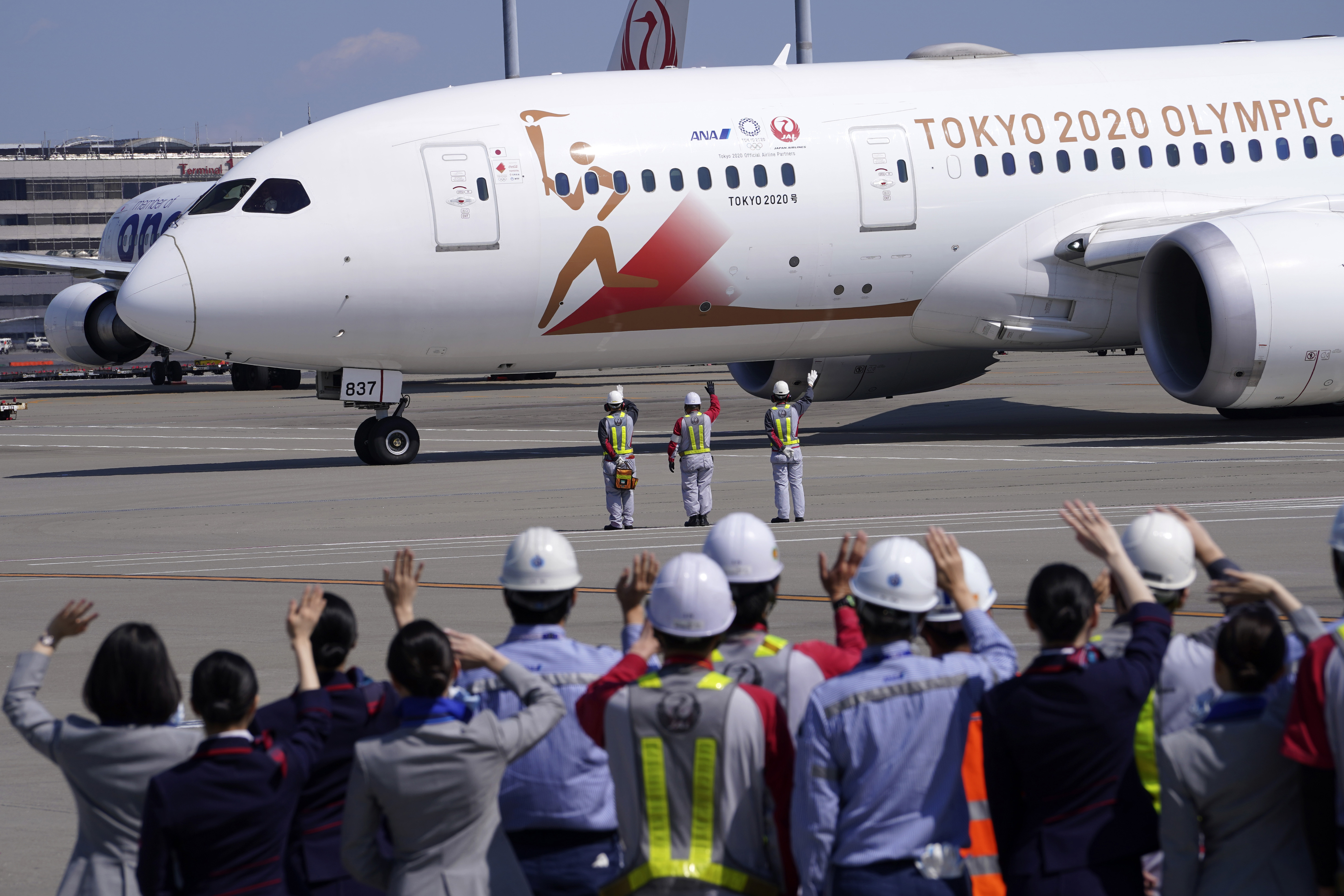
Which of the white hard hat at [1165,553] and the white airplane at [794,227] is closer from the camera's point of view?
the white hard hat at [1165,553]

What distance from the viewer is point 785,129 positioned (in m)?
22.8

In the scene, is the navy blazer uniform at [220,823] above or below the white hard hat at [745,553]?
below

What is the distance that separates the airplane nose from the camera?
820 inches

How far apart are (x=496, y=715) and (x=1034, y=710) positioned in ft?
6.03

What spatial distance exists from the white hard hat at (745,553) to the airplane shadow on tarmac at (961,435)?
59.5 ft

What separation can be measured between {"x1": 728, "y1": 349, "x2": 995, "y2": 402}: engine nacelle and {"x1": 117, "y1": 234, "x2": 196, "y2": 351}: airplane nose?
373 inches

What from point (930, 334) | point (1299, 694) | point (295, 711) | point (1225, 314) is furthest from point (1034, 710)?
point (930, 334)

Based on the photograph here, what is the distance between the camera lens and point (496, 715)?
557 centimetres

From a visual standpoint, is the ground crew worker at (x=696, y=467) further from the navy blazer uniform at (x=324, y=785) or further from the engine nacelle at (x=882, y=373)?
the navy blazer uniform at (x=324, y=785)

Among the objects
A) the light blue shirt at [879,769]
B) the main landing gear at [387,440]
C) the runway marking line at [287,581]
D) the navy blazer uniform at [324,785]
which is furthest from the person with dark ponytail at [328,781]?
the main landing gear at [387,440]

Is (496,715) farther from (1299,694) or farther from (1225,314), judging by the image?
(1225,314)

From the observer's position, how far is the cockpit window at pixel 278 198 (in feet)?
70.1

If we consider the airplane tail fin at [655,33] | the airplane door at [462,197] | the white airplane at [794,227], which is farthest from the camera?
the airplane tail fin at [655,33]

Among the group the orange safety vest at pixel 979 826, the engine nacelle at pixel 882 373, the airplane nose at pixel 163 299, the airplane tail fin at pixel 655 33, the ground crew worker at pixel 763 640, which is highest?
the airplane tail fin at pixel 655 33
